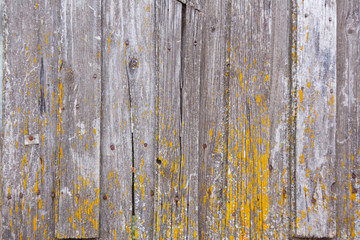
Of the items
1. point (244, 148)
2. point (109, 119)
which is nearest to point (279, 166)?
point (244, 148)

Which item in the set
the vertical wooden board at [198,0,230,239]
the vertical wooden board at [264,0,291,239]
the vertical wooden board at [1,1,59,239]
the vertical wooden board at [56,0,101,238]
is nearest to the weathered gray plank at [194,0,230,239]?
the vertical wooden board at [198,0,230,239]

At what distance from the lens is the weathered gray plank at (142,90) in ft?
4.99

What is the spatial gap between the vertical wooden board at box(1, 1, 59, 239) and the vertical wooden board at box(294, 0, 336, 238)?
1376 millimetres

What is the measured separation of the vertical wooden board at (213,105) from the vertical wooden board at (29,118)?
2.74 feet

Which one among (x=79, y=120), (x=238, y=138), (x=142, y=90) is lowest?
(x=238, y=138)

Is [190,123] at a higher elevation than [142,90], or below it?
below

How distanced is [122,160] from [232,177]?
24.8 inches

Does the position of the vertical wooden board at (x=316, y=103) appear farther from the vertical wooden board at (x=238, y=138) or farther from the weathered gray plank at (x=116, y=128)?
the weathered gray plank at (x=116, y=128)

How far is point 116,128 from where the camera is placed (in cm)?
152

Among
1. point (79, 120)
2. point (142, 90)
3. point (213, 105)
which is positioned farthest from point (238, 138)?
point (79, 120)

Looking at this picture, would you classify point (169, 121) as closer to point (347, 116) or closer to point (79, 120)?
point (79, 120)

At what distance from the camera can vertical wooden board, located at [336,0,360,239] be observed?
151 centimetres

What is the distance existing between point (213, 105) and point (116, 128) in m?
0.57

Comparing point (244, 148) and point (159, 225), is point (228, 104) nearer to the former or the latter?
point (244, 148)
